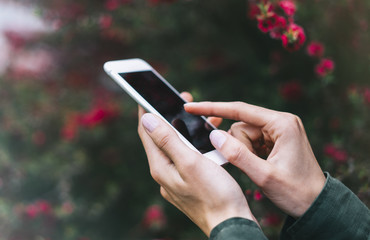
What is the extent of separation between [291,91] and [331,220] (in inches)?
41.8

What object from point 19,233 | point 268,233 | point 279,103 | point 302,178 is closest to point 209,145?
point 302,178

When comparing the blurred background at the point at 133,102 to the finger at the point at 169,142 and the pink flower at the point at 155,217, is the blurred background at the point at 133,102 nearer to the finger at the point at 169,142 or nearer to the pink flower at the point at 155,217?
the pink flower at the point at 155,217

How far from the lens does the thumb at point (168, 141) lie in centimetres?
73

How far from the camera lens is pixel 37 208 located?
1866 millimetres

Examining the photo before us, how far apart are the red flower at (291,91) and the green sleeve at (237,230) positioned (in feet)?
3.81

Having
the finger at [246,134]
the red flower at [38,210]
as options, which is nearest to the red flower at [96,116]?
the red flower at [38,210]

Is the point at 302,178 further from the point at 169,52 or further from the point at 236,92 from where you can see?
the point at 169,52

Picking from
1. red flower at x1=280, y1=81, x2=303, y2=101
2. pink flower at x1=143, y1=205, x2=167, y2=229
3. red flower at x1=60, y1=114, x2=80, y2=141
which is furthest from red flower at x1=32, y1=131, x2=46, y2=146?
red flower at x1=280, y1=81, x2=303, y2=101

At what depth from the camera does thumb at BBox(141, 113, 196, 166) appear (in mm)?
734

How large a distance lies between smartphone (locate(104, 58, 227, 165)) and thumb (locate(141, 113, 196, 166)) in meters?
0.12

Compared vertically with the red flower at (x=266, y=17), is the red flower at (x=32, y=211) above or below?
below

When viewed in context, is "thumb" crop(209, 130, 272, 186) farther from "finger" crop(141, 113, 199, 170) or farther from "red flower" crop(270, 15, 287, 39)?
"red flower" crop(270, 15, 287, 39)

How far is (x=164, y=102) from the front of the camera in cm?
99

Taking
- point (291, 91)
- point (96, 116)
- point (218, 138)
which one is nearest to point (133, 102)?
point (96, 116)
